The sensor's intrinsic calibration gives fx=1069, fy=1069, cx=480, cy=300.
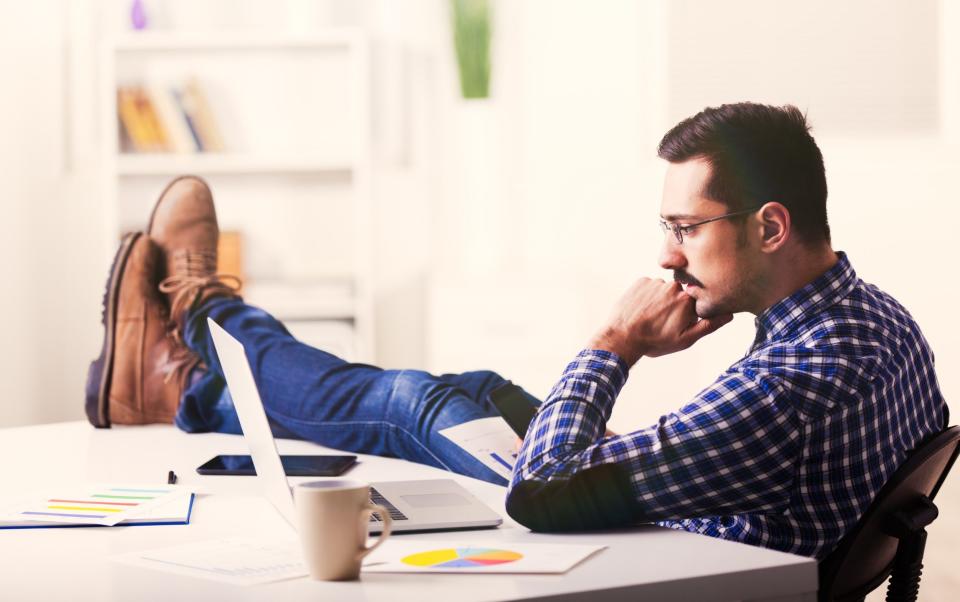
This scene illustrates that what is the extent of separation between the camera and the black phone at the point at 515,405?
162cm

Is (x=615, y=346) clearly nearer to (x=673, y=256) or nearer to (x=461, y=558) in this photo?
(x=673, y=256)

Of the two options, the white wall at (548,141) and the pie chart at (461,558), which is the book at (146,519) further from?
the white wall at (548,141)

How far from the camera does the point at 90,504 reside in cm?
124

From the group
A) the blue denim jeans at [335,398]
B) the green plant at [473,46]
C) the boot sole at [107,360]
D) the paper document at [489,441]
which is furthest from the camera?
the green plant at [473,46]

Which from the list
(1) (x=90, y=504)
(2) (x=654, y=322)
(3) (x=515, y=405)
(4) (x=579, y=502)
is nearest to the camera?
(4) (x=579, y=502)

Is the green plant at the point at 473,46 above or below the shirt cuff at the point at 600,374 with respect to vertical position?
above

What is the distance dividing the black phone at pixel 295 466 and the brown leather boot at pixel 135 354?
0.46 m

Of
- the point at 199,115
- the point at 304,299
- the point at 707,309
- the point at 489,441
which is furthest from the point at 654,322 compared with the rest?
the point at 199,115

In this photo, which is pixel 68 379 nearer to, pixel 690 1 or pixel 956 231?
pixel 690 1

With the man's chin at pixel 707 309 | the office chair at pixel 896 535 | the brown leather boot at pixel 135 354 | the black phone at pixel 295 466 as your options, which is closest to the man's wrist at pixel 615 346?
the man's chin at pixel 707 309

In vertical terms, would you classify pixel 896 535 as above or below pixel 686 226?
below

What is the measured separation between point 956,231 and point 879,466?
288 centimetres

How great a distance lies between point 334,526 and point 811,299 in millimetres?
645

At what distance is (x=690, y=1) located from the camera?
4098 millimetres
